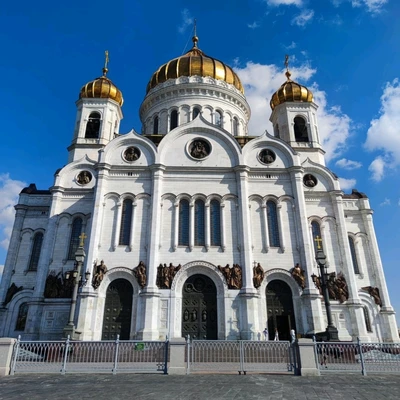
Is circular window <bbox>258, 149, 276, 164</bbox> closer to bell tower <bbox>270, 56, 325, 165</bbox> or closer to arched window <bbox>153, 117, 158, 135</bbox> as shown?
bell tower <bbox>270, 56, 325, 165</bbox>

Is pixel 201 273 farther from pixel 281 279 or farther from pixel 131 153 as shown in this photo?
pixel 131 153

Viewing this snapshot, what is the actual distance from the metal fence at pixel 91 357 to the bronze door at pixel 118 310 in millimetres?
6583

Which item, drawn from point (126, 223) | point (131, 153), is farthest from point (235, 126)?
point (126, 223)

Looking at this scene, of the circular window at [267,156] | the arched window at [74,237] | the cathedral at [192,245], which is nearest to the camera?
the cathedral at [192,245]

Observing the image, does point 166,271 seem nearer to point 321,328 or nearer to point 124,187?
point 124,187

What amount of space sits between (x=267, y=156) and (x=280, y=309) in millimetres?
10047

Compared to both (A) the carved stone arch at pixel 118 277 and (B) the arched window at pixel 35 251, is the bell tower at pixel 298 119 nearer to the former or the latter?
(A) the carved stone arch at pixel 118 277

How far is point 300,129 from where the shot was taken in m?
27.0

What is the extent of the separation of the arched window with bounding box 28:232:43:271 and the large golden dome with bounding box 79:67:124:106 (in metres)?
11.6

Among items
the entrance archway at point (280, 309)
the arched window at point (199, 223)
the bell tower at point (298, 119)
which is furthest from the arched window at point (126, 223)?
the bell tower at point (298, 119)

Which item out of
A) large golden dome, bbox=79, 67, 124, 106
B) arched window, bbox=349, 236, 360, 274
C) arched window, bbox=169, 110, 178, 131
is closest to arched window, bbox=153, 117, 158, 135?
arched window, bbox=169, 110, 178, 131

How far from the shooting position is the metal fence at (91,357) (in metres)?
10.6

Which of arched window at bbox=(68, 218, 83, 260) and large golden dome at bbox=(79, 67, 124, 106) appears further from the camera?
large golden dome at bbox=(79, 67, 124, 106)

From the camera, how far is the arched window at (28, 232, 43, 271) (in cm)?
2212
